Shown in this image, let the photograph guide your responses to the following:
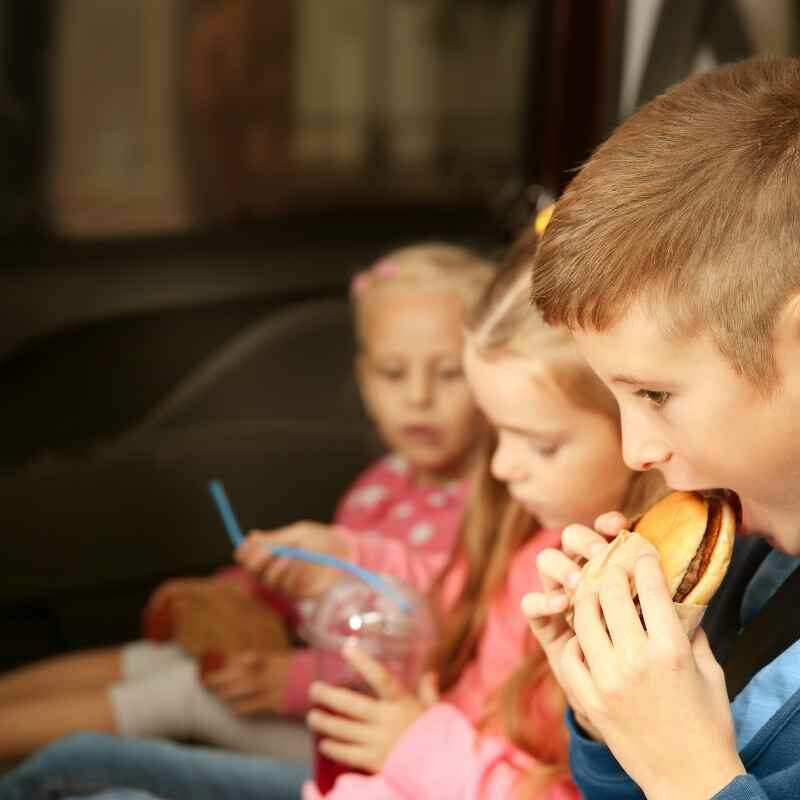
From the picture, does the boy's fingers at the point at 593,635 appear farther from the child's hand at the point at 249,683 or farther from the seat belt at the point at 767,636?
the child's hand at the point at 249,683

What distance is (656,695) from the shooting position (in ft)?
2.68

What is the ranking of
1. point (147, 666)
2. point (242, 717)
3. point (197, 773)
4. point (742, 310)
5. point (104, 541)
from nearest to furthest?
point (742, 310)
point (197, 773)
point (242, 717)
point (147, 666)
point (104, 541)

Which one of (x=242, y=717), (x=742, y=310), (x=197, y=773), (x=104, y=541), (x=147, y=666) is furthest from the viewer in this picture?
(x=104, y=541)

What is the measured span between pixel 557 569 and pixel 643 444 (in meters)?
0.13

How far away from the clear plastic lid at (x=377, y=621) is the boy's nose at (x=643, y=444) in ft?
1.77

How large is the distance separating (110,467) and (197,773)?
0.62m

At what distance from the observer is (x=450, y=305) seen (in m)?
1.68

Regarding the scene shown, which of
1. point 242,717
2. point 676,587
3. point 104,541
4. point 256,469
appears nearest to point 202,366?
point 256,469

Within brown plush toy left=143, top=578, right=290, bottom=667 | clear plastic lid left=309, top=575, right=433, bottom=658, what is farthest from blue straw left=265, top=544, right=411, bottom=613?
brown plush toy left=143, top=578, right=290, bottom=667

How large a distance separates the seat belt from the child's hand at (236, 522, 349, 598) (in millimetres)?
675

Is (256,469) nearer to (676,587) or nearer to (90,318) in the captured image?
(90,318)

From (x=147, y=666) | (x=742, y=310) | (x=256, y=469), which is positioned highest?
(x=742, y=310)

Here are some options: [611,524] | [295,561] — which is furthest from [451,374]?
[611,524]

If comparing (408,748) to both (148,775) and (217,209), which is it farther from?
(217,209)
